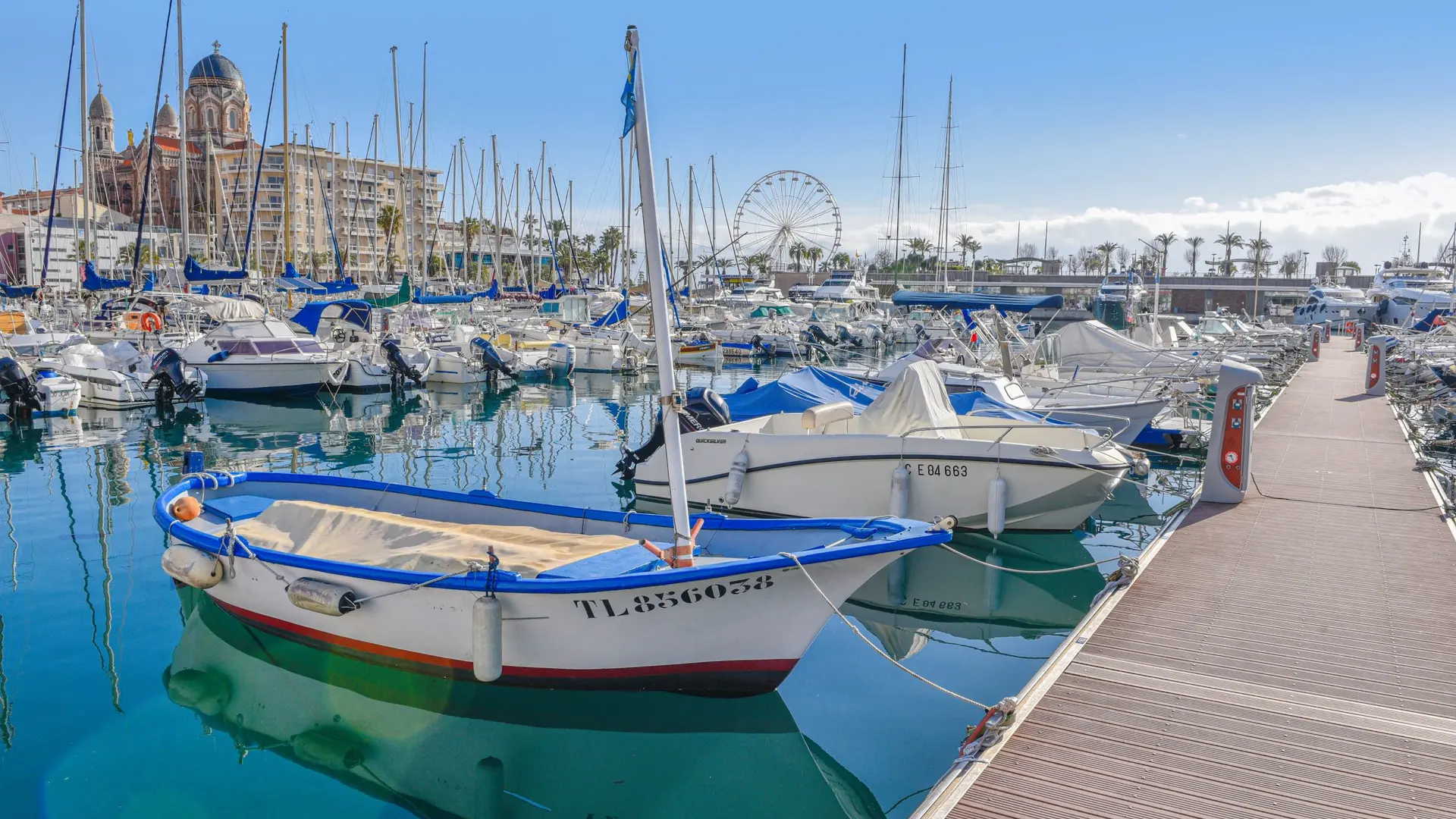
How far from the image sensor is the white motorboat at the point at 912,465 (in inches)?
495

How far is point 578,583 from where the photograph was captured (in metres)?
7.42

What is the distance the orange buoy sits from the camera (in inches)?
396

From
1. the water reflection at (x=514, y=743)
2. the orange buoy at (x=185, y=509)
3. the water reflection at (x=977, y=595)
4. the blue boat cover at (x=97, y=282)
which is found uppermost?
the blue boat cover at (x=97, y=282)

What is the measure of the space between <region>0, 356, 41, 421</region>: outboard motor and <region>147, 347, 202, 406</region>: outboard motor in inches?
118

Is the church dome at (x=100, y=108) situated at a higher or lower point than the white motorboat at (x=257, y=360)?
higher

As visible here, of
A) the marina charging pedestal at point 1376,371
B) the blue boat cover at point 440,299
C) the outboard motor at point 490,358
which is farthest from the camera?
the blue boat cover at point 440,299

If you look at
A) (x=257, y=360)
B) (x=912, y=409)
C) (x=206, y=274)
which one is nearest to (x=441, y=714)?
(x=912, y=409)

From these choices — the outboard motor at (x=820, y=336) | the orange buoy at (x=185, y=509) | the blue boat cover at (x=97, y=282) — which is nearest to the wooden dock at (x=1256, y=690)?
the orange buoy at (x=185, y=509)

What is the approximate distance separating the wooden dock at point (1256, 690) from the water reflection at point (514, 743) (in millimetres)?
1599

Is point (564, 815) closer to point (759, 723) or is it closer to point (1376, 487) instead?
point (759, 723)

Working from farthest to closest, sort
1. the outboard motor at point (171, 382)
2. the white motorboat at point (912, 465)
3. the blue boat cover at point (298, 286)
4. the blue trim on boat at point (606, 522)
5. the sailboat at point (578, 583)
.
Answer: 1. the blue boat cover at point (298, 286)
2. the outboard motor at point (171, 382)
3. the white motorboat at point (912, 465)
4. the sailboat at point (578, 583)
5. the blue trim on boat at point (606, 522)

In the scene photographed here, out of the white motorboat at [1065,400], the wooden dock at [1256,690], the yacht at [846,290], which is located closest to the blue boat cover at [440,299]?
the white motorboat at [1065,400]

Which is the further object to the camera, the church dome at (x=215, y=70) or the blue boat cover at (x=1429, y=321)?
the church dome at (x=215, y=70)

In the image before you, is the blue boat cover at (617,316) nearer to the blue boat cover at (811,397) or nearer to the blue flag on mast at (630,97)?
the blue boat cover at (811,397)
